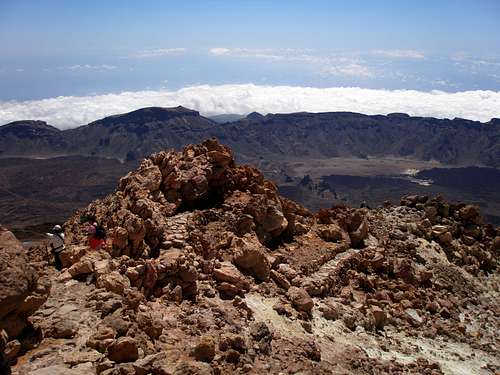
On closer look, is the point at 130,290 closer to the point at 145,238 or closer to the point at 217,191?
the point at 145,238

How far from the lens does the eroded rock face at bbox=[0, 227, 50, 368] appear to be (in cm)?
949

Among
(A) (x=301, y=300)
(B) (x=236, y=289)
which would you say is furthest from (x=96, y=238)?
(A) (x=301, y=300)

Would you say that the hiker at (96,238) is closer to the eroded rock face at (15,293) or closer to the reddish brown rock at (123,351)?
the eroded rock face at (15,293)

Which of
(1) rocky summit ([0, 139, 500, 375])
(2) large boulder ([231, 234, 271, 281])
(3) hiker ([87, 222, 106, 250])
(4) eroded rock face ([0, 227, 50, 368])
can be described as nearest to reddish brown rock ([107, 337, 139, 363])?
(1) rocky summit ([0, 139, 500, 375])

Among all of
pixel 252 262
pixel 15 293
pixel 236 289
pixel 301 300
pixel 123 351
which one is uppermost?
pixel 15 293

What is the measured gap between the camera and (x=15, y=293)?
9508mm

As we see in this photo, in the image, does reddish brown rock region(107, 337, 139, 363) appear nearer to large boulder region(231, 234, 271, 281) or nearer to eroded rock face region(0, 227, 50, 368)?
eroded rock face region(0, 227, 50, 368)

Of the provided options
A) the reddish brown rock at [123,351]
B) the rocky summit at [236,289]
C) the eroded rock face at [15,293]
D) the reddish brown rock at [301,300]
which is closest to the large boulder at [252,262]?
the rocky summit at [236,289]

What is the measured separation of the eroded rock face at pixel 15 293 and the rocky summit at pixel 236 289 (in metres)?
0.03

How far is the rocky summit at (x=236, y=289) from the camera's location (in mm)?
10969

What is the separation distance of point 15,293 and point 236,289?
8.13 meters

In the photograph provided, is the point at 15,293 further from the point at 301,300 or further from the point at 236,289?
the point at 301,300

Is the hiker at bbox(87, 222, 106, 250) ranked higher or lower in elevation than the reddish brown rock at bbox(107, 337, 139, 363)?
higher

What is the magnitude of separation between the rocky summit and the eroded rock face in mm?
29
